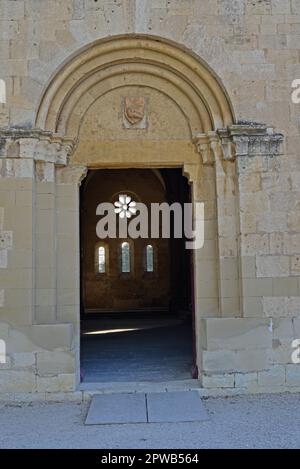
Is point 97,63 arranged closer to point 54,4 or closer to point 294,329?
point 54,4

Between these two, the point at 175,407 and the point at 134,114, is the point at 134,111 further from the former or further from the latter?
the point at 175,407

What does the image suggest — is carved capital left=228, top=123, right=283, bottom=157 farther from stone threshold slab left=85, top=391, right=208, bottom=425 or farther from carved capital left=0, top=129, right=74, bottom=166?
stone threshold slab left=85, top=391, right=208, bottom=425

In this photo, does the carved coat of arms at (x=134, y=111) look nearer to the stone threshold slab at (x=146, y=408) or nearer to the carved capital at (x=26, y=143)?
the carved capital at (x=26, y=143)

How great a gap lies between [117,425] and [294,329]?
2.34 meters

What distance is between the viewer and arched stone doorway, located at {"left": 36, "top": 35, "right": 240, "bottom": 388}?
5.77 meters

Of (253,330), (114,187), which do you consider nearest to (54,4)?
(253,330)

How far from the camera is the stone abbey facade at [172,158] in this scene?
5.48 m

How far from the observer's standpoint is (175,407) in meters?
4.95

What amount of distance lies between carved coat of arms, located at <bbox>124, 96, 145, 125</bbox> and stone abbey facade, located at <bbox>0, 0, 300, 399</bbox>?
0.09m

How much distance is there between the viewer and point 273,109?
5789 millimetres

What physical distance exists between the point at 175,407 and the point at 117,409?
0.60 m

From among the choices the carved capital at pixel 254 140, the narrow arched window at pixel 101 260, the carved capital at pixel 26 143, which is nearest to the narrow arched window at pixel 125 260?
the narrow arched window at pixel 101 260

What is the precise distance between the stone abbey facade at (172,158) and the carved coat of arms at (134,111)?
92 mm

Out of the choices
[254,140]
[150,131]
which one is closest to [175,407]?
[254,140]
